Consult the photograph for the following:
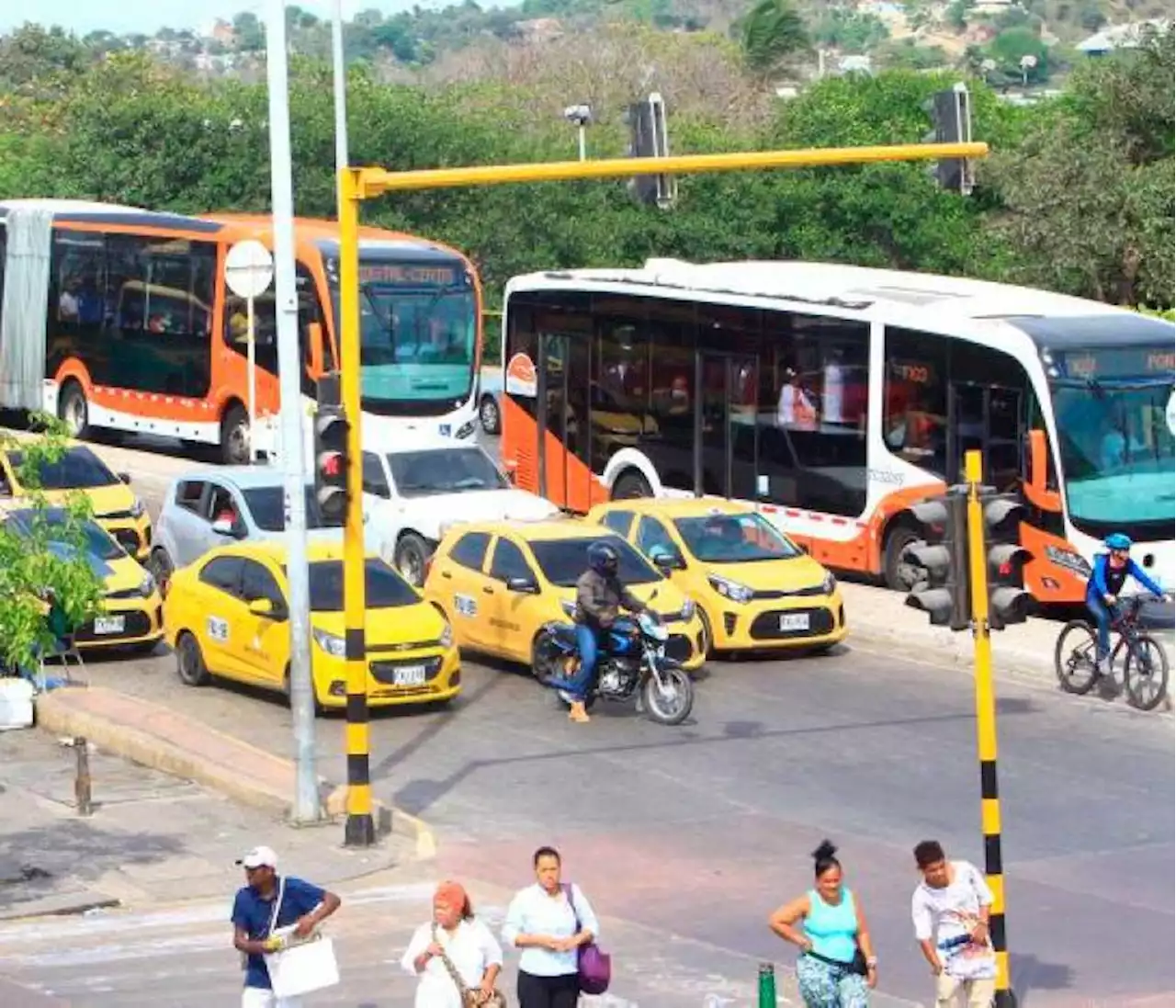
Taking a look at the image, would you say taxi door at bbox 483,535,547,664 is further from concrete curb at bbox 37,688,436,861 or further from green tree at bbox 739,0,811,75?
green tree at bbox 739,0,811,75

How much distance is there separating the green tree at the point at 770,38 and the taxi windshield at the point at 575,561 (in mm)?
81351

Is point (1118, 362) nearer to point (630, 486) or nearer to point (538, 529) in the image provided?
point (538, 529)

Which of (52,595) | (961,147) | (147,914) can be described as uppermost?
(961,147)

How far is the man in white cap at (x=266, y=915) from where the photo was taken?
46.0 feet

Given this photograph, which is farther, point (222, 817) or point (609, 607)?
point (609, 607)

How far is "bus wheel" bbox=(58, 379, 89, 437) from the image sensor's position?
42469 mm

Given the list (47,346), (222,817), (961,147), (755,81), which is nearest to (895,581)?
(961,147)

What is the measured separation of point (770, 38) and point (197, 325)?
229ft

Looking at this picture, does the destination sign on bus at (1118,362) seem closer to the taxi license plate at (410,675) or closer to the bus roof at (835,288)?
the bus roof at (835,288)

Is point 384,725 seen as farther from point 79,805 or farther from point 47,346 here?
point 47,346

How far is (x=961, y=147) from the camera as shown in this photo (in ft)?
74.0

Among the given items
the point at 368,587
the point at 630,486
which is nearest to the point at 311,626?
the point at 368,587

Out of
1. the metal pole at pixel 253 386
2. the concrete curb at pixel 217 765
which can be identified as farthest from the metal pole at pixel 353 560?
the metal pole at pixel 253 386

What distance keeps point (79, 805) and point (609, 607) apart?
5.15 metres
